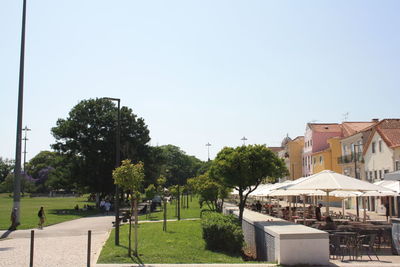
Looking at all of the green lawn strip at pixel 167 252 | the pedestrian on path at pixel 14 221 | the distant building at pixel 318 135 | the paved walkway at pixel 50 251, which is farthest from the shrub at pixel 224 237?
the distant building at pixel 318 135

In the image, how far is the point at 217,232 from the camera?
46.4ft

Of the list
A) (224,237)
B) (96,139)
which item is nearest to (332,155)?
(96,139)

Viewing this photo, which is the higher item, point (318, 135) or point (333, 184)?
point (318, 135)

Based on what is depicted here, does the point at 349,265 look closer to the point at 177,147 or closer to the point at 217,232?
the point at 217,232

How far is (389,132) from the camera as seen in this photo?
41.5 meters

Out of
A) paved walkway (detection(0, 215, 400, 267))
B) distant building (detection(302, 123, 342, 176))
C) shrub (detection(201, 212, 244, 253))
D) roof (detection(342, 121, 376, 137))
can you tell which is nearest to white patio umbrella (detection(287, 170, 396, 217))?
paved walkway (detection(0, 215, 400, 267))

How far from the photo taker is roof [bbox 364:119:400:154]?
39797 millimetres

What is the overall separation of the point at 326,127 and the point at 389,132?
2271 centimetres

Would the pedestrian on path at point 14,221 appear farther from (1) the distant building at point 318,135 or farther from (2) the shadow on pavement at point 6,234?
(1) the distant building at point 318,135

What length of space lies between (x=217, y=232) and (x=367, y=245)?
455cm

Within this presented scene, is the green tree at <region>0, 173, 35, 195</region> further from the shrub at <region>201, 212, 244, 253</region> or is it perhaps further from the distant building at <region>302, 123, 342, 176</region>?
the shrub at <region>201, 212, 244, 253</region>

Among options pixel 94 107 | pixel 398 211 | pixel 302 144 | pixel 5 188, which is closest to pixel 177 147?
pixel 5 188

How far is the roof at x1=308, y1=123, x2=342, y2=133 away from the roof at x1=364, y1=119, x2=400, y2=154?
708 inches

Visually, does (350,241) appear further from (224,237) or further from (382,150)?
(382,150)
